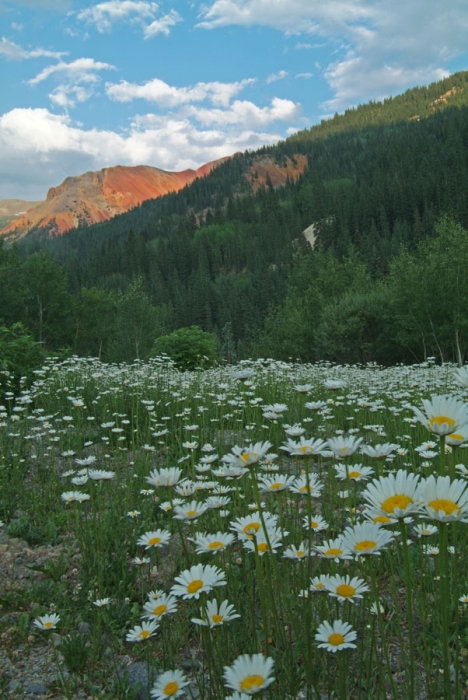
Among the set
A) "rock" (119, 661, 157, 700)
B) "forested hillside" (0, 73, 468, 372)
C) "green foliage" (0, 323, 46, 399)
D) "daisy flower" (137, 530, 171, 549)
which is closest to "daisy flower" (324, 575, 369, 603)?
"daisy flower" (137, 530, 171, 549)

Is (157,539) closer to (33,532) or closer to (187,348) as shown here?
(33,532)

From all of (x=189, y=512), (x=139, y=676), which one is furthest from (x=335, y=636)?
(x=139, y=676)

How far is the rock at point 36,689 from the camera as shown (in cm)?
252

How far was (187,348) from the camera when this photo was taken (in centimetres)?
1742

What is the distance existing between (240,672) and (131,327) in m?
52.8

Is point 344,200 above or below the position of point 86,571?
above

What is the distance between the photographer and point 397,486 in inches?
57.4

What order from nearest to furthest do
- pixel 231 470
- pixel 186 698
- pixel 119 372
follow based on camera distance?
pixel 231 470 → pixel 186 698 → pixel 119 372

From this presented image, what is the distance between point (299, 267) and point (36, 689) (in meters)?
59.4

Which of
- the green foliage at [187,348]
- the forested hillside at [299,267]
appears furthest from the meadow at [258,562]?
the forested hillside at [299,267]

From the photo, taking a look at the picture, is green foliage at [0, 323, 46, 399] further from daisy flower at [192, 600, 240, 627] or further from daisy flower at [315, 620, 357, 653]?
daisy flower at [315, 620, 357, 653]

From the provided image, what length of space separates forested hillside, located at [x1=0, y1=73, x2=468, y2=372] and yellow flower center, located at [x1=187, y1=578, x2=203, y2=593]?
17.1 m

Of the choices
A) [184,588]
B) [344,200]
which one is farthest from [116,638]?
[344,200]

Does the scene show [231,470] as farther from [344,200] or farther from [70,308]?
[344,200]
